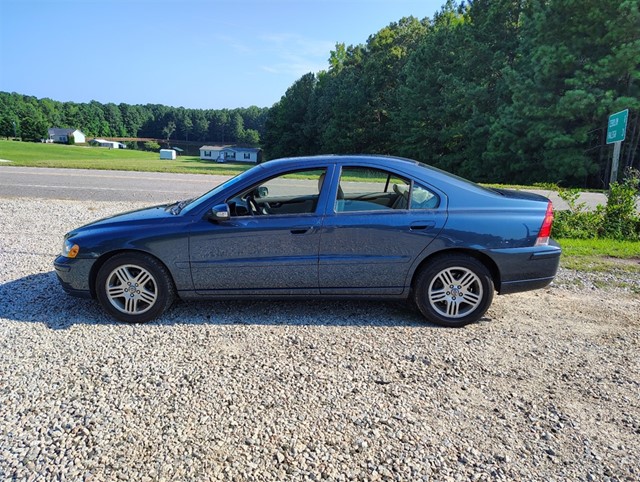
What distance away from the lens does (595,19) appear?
843 inches

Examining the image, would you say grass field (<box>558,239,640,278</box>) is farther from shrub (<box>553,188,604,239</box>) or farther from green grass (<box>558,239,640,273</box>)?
shrub (<box>553,188,604,239</box>)

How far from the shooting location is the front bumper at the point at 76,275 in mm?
3938

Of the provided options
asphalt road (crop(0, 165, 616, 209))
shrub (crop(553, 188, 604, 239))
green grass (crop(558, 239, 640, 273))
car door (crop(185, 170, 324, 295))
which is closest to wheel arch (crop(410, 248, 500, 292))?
car door (crop(185, 170, 324, 295))

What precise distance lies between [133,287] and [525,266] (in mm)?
3647

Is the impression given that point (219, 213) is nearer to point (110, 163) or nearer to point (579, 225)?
point (579, 225)

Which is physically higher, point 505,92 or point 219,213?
point 505,92

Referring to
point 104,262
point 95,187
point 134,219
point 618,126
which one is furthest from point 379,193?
point 95,187

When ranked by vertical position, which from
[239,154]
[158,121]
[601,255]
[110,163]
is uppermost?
[158,121]

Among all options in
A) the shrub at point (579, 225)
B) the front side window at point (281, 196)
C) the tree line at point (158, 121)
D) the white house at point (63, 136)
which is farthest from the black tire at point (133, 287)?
the tree line at point (158, 121)

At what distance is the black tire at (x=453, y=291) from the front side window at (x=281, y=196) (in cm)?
126

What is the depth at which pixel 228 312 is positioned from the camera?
13.8 feet

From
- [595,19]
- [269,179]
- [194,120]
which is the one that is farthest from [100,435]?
[194,120]

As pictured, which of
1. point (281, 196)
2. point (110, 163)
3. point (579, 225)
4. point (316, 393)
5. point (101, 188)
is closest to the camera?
point (316, 393)

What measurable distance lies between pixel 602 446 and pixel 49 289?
5.26 m
